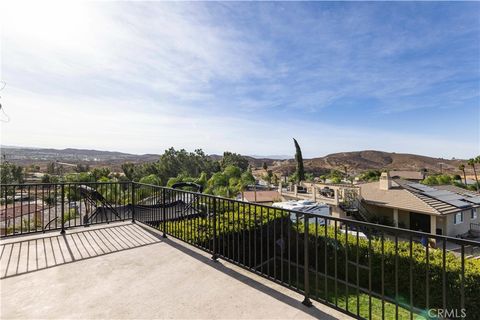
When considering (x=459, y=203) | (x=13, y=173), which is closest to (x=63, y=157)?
(x=13, y=173)

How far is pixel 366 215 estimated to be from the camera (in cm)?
1753

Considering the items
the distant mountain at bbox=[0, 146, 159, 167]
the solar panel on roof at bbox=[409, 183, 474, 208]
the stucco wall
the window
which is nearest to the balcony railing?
the stucco wall

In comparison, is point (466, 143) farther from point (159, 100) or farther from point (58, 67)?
point (58, 67)

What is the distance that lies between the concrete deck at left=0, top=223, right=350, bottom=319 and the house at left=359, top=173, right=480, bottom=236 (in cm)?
1573

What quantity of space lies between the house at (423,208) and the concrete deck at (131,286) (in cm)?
1573

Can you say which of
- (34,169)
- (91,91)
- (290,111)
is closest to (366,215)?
(290,111)

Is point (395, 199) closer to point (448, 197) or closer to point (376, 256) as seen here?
point (448, 197)

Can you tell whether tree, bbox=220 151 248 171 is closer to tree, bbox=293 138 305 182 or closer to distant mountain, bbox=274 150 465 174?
tree, bbox=293 138 305 182

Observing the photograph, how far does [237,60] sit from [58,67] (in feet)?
18.5

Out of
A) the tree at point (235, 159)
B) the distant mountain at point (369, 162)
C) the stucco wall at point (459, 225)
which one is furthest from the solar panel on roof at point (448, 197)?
the distant mountain at point (369, 162)

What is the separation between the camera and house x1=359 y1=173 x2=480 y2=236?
47.9ft

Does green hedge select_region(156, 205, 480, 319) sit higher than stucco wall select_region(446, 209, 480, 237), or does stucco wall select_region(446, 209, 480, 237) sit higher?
green hedge select_region(156, 205, 480, 319)

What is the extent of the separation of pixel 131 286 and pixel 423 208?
55.9ft

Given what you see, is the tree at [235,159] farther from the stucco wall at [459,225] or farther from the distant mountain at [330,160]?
the stucco wall at [459,225]
